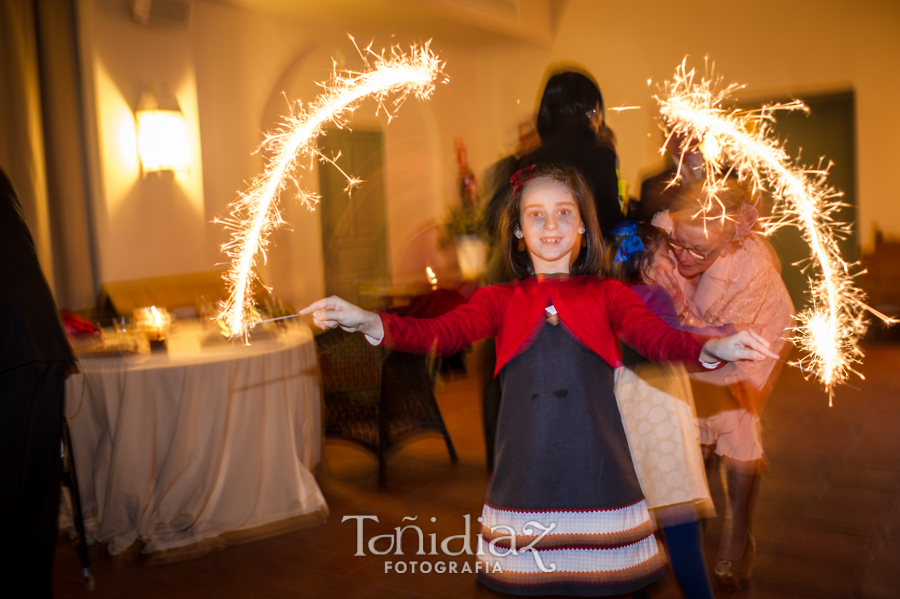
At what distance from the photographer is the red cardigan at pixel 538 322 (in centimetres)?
141

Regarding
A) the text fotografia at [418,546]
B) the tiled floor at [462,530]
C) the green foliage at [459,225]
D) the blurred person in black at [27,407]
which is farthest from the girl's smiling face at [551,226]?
the green foliage at [459,225]

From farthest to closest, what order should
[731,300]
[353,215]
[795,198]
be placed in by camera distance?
[353,215]
[731,300]
[795,198]

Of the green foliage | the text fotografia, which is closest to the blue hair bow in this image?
the text fotografia

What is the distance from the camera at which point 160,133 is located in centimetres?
495

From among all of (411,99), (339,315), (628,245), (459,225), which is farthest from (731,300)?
(411,99)

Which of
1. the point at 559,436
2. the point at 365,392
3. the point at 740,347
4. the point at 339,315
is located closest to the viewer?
the point at 740,347

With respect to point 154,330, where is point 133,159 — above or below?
above

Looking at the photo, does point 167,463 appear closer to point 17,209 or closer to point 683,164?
point 17,209

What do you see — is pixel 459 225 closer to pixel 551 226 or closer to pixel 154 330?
pixel 154 330

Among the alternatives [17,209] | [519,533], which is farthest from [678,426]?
[17,209]

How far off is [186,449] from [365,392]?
1.08 meters

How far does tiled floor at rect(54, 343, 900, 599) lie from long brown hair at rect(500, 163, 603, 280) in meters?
0.91

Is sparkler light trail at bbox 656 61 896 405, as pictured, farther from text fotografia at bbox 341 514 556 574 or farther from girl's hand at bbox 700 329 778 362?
text fotografia at bbox 341 514 556 574

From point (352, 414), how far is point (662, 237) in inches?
88.8
